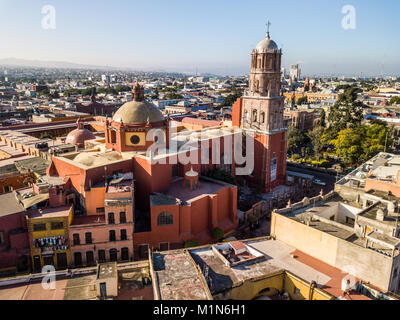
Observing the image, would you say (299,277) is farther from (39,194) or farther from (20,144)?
(20,144)

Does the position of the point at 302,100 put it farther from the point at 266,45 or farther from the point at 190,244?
the point at 190,244

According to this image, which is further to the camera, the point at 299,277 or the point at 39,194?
the point at 39,194

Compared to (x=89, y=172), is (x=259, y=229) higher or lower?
lower

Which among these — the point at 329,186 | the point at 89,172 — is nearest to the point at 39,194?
the point at 89,172

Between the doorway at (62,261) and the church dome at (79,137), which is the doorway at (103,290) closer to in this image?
the doorway at (62,261)

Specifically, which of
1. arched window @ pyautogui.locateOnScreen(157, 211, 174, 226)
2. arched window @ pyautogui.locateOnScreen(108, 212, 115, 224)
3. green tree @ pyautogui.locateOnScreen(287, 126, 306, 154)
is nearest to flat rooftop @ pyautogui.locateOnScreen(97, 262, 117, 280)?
arched window @ pyautogui.locateOnScreen(108, 212, 115, 224)

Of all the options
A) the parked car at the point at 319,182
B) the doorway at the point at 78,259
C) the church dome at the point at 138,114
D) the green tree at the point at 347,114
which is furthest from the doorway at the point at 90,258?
the green tree at the point at 347,114
